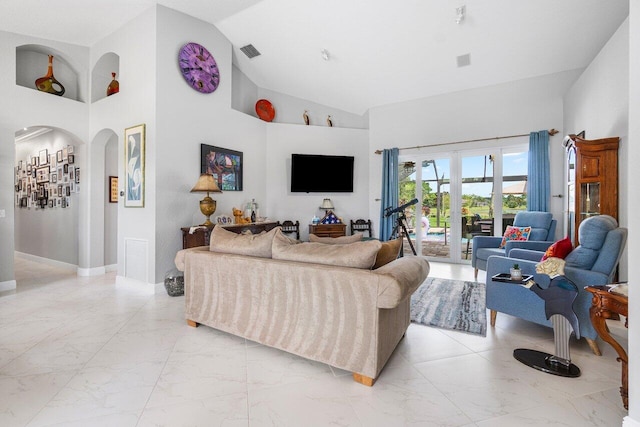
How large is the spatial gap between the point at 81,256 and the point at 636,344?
20.2ft

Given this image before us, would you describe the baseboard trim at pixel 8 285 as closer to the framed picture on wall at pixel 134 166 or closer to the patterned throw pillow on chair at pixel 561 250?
the framed picture on wall at pixel 134 166

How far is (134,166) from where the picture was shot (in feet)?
13.3

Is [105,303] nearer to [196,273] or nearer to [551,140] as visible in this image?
[196,273]

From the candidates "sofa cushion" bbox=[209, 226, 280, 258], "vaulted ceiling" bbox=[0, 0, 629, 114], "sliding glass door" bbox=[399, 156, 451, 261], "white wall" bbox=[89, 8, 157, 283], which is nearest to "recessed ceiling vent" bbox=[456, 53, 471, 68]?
"vaulted ceiling" bbox=[0, 0, 629, 114]

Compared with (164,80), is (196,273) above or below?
below

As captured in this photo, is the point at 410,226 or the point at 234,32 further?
the point at 410,226

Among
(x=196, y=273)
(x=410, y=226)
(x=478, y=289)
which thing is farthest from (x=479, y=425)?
(x=410, y=226)

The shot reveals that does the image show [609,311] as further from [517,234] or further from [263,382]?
[517,234]

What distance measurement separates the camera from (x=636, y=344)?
1411 millimetres

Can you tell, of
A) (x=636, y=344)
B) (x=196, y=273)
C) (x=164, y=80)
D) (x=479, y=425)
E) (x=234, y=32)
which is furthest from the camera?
(x=234, y=32)

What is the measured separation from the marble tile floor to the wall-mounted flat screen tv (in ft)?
11.9

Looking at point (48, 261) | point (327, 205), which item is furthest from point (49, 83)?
point (327, 205)

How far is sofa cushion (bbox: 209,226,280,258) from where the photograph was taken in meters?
2.35

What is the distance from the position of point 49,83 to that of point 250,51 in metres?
2.87
